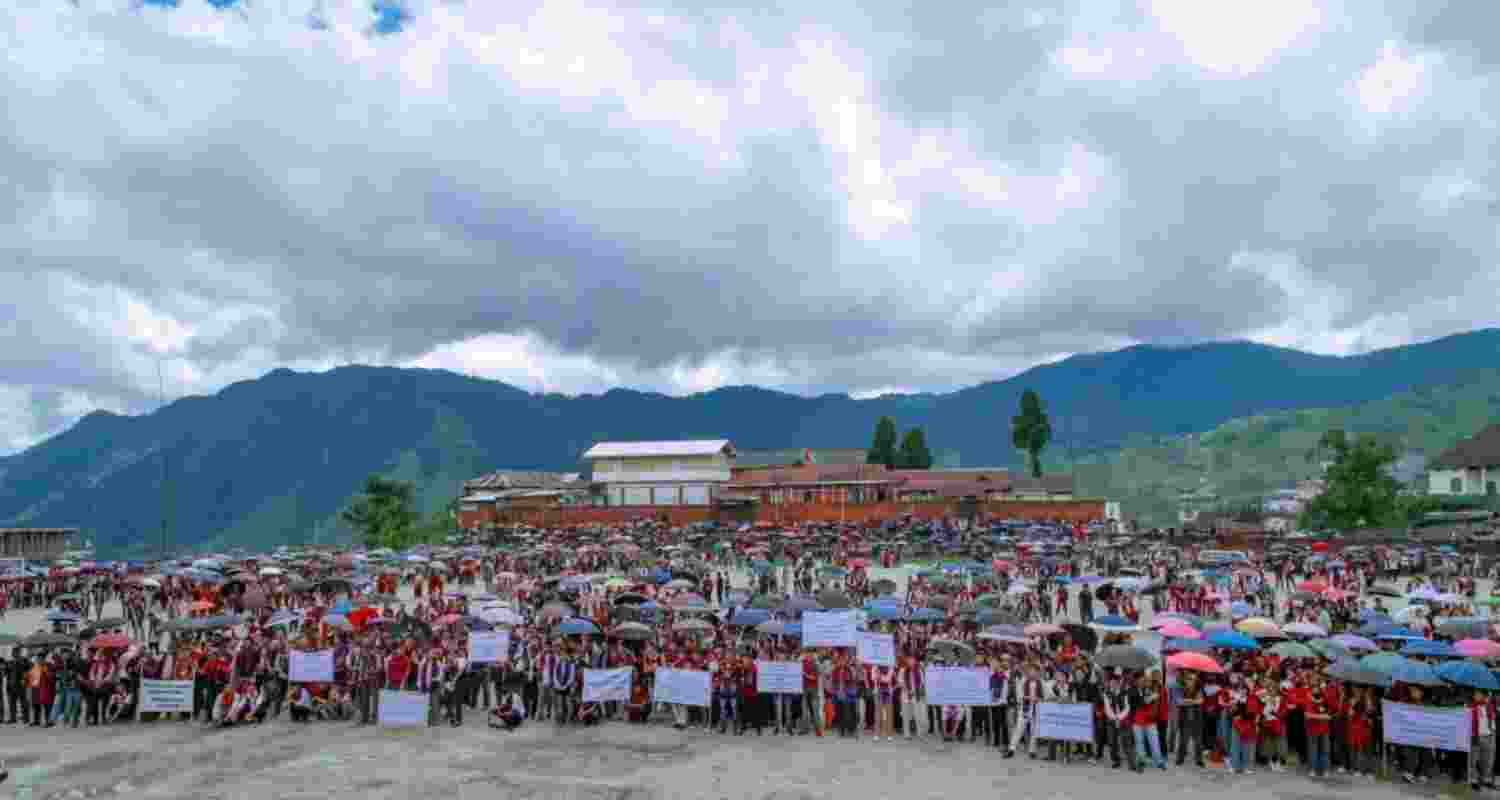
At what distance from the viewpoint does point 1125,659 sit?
1574 centimetres

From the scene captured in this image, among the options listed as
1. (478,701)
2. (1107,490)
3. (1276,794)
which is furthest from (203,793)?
(1107,490)

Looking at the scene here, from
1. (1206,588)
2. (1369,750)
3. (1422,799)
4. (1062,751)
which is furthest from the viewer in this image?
(1206,588)

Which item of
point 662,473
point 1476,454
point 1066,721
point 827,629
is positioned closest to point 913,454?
point 662,473

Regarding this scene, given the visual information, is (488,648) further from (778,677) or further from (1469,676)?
(1469,676)

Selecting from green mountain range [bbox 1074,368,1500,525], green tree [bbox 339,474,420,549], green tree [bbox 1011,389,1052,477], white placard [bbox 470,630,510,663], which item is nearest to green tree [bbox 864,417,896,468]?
green tree [bbox 1011,389,1052,477]

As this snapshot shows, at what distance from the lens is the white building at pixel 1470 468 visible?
78.7 m

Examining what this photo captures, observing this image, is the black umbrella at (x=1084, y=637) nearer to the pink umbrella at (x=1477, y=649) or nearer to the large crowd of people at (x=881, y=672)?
the large crowd of people at (x=881, y=672)

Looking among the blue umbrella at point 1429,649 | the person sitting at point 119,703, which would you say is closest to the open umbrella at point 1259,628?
the blue umbrella at point 1429,649

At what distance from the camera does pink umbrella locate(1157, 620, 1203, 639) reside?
18.6m

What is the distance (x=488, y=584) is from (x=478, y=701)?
24.7 meters

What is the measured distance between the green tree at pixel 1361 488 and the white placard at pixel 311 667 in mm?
65704

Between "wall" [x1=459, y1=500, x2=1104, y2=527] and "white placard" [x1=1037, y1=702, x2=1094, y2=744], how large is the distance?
55775 mm

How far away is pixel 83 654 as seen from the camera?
64.8ft

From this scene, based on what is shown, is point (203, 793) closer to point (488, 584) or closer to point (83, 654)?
point (83, 654)
